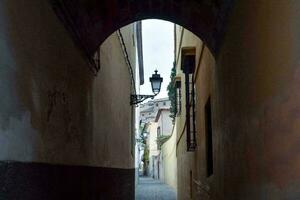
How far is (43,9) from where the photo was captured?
4.09 m

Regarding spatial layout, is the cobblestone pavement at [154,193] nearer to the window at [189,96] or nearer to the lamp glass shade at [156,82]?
the lamp glass shade at [156,82]

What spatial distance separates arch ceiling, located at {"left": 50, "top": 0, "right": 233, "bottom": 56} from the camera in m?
5.53

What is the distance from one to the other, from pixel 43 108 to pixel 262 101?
1721 millimetres

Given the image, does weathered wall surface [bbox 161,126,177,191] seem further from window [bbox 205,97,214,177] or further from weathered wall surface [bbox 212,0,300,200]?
weathered wall surface [bbox 212,0,300,200]

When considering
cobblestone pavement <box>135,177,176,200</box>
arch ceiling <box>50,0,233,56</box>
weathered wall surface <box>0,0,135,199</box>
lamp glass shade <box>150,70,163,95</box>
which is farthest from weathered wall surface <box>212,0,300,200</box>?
cobblestone pavement <box>135,177,176,200</box>

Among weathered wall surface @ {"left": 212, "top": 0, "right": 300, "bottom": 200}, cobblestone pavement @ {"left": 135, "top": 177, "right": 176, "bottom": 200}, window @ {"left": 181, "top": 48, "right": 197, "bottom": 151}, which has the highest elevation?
window @ {"left": 181, "top": 48, "right": 197, "bottom": 151}

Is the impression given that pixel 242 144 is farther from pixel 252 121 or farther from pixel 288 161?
pixel 288 161

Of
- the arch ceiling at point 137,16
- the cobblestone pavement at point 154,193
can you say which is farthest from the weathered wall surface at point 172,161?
the arch ceiling at point 137,16

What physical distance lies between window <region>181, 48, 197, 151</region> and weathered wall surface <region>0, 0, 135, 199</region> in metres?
3.22

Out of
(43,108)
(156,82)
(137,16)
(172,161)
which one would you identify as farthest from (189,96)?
(172,161)

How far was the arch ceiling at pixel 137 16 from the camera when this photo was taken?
18.1 feet

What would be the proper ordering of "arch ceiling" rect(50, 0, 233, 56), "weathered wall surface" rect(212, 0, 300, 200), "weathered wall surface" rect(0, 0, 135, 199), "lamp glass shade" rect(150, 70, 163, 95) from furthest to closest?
1. "lamp glass shade" rect(150, 70, 163, 95)
2. "arch ceiling" rect(50, 0, 233, 56)
3. "weathered wall surface" rect(0, 0, 135, 199)
4. "weathered wall surface" rect(212, 0, 300, 200)

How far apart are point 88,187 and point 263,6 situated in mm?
3719

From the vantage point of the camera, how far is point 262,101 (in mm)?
3387
